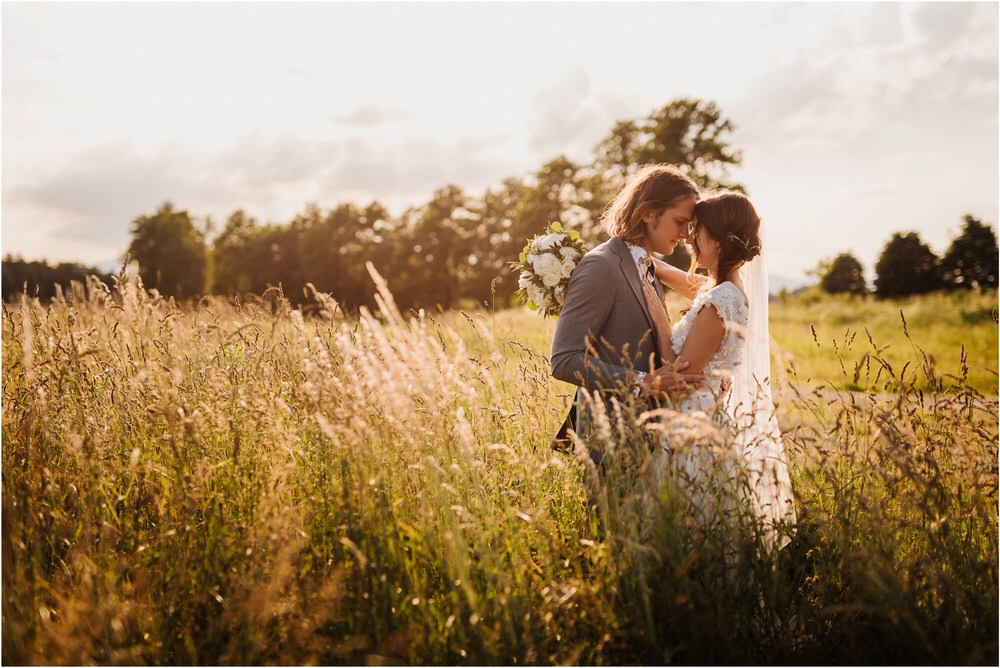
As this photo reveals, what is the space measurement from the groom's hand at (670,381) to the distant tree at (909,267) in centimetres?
5089

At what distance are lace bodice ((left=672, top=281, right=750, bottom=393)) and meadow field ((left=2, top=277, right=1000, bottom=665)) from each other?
2.54ft

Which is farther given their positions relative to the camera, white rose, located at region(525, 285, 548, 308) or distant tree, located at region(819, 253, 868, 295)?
distant tree, located at region(819, 253, 868, 295)

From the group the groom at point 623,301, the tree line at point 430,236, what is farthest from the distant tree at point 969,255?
the groom at point 623,301

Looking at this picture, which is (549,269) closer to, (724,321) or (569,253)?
(569,253)

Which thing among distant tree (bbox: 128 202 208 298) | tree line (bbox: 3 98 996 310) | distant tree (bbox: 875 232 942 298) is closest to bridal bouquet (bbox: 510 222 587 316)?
tree line (bbox: 3 98 996 310)

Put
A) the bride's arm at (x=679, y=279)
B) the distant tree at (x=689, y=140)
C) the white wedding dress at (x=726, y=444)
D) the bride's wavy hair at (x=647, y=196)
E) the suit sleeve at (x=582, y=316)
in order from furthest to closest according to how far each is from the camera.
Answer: the distant tree at (x=689, y=140)
the bride's arm at (x=679, y=279)
the bride's wavy hair at (x=647, y=196)
the suit sleeve at (x=582, y=316)
the white wedding dress at (x=726, y=444)

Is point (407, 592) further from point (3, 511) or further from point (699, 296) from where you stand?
point (699, 296)

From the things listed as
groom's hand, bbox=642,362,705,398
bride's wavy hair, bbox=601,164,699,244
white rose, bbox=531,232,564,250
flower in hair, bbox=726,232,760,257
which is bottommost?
groom's hand, bbox=642,362,705,398

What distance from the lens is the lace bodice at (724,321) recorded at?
147 inches

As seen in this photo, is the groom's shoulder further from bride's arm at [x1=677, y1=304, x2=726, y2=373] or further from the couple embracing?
bride's arm at [x1=677, y1=304, x2=726, y2=373]

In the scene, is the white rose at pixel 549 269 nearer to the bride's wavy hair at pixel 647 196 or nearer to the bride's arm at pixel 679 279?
the bride's wavy hair at pixel 647 196

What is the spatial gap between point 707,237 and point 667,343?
2.41 feet

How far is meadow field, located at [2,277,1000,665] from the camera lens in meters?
2.54

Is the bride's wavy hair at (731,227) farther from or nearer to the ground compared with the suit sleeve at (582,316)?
farther from the ground
